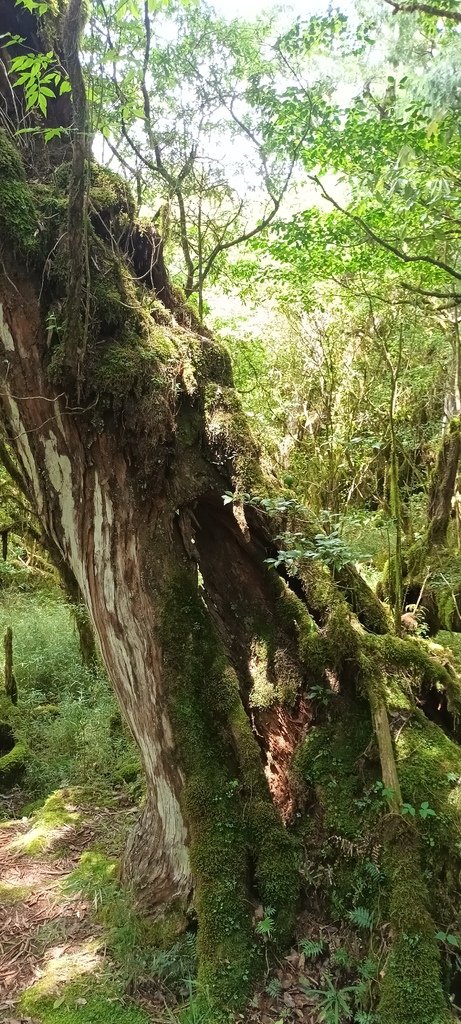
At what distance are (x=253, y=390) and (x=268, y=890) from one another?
438 inches

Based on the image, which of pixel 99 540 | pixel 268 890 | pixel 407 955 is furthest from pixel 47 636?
pixel 407 955

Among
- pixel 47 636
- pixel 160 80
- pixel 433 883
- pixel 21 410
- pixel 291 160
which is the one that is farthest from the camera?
pixel 47 636

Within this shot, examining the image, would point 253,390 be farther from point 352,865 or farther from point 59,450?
point 352,865

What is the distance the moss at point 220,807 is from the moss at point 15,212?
7.39ft

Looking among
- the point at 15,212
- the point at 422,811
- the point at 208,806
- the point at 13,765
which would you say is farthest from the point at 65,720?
the point at 15,212

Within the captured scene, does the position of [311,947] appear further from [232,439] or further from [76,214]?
[76,214]

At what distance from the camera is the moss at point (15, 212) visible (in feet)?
11.7

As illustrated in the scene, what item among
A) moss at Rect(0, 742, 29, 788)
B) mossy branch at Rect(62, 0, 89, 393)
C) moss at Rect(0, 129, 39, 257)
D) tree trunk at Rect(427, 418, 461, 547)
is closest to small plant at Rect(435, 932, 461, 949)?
mossy branch at Rect(62, 0, 89, 393)

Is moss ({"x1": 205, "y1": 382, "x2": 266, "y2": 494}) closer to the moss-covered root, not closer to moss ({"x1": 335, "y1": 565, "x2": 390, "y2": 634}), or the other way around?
moss ({"x1": 335, "y1": 565, "x2": 390, "y2": 634})

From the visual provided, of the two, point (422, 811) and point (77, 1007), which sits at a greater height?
point (422, 811)

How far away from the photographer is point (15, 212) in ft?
11.8

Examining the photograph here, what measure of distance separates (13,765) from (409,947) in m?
4.10

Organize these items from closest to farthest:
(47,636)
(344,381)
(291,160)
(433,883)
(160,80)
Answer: (433,883)
(160,80)
(291,160)
(47,636)
(344,381)

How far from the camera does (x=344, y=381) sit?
1281 centimetres
